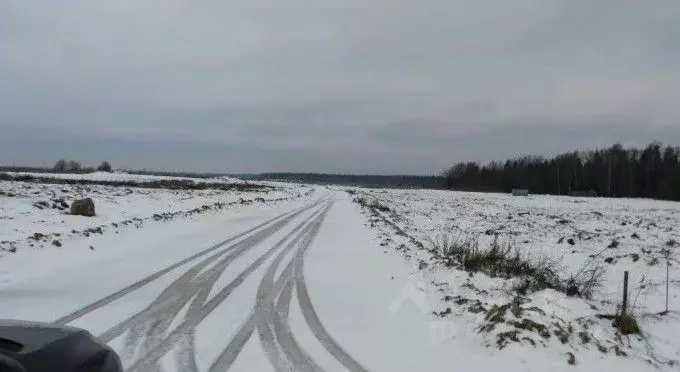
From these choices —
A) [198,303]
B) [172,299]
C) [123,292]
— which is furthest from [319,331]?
[123,292]

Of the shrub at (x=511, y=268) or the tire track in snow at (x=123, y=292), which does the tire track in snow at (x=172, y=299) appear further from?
the shrub at (x=511, y=268)

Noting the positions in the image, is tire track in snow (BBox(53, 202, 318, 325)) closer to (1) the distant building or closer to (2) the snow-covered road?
(2) the snow-covered road

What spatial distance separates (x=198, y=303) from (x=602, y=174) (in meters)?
113

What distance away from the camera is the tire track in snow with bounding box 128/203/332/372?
5773 millimetres

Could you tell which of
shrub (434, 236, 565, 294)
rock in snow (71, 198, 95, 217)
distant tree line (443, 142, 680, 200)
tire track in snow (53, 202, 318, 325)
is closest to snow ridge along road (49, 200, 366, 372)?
tire track in snow (53, 202, 318, 325)

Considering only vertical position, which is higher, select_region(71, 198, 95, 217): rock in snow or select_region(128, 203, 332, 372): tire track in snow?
select_region(71, 198, 95, 217): rock in snow

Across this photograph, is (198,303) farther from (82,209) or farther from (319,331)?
(82,209)

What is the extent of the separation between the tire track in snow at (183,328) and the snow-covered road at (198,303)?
0.04ft

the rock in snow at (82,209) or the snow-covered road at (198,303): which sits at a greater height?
the rock in snow at (82,209)

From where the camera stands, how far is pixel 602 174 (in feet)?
351

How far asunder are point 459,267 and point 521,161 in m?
149

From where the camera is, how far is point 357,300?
945cm

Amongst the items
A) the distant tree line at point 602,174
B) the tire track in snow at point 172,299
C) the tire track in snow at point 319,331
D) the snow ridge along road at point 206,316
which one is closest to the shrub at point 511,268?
the tire track in snow at point 319,331

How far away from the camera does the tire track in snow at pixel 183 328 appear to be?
577cm
